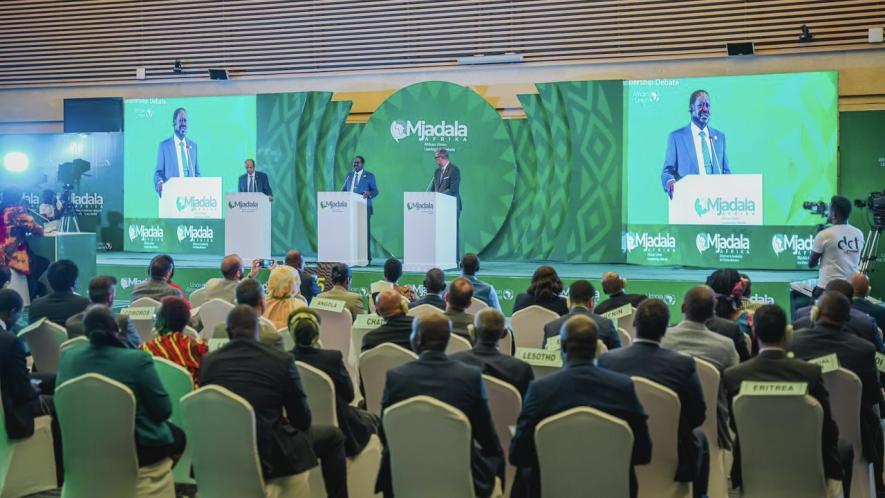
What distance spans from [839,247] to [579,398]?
5.09 metres

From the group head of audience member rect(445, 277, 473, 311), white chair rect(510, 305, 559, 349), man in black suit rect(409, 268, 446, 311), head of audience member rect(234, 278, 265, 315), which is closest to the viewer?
head of audience member rect(234, 278, 265, 315)

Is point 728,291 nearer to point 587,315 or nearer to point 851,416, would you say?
point 587,315

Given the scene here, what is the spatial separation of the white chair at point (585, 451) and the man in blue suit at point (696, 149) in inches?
331

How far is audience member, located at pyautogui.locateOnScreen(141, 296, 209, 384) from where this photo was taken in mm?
4512

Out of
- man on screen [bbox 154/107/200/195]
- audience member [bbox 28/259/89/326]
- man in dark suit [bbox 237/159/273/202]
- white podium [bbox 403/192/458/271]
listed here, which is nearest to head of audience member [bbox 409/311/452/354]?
audience member [bbox 28/259/89/326]

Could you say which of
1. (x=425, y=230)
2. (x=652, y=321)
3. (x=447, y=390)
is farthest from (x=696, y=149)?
(x=447, y=390)

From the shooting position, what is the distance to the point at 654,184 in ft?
37.8

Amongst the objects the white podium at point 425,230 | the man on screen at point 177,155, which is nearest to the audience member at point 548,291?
the white podium at point 425,230

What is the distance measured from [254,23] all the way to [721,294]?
35.0 ft

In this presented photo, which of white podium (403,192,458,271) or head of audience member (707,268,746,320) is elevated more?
white podium (403,192,458,271)

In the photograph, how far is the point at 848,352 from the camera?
13.7 feet

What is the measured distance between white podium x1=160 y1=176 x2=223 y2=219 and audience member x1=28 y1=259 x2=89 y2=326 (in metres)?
7.63

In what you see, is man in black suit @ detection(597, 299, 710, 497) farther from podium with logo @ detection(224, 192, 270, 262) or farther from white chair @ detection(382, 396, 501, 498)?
podium with logo @ detection(224, 192, 270, 262)

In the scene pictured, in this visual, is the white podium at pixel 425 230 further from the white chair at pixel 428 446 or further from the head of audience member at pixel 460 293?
the white chair at pixel 428 446
